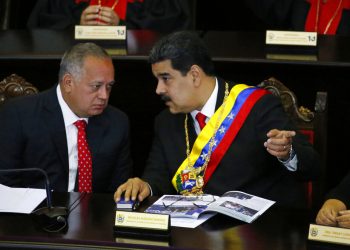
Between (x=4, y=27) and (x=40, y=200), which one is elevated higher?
(x=4, y=27)

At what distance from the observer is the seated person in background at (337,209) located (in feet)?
8.21

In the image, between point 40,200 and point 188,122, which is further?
point 188,122

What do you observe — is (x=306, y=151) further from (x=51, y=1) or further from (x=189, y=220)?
(x=51, y=1)

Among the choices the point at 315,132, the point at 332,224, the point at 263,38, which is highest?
the point at 263,38

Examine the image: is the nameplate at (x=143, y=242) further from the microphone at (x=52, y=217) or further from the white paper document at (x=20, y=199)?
the white paper document at (x=20, y=199)

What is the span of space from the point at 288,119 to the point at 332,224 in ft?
A: 2.18


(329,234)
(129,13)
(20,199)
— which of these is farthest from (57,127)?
(129,13)

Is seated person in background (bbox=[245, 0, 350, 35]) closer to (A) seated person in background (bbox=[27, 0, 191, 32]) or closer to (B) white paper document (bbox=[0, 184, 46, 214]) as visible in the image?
(A) seated person in background (bbox=[27, 0, 191, 32])

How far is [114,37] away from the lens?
4004mm

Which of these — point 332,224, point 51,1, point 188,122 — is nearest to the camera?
point 332,224

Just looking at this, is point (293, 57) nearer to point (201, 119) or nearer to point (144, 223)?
point (201, 119)

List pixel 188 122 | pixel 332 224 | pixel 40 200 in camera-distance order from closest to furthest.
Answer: pixel 332 224 < pixel 40 200 < pixel 188 122

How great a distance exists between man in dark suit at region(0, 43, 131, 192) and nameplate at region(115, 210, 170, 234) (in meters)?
0.90

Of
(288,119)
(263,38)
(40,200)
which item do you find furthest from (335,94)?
(40,200)
